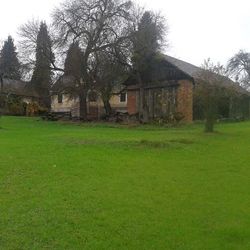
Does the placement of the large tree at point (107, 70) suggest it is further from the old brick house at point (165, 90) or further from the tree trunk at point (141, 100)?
the old brick house at point (165, 90)

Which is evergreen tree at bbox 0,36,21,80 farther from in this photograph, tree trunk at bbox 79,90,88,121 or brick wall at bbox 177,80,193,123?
brick wall at bbox 177,80,193,123

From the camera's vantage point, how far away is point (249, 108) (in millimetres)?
53656

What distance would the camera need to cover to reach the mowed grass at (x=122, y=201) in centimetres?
732

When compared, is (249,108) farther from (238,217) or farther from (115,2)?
(238,217)

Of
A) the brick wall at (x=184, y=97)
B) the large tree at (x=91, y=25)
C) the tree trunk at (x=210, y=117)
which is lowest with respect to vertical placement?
the tree trunk at (x=210, y=117)

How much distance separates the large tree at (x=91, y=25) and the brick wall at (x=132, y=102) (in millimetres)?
6808

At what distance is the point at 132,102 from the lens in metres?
49.8

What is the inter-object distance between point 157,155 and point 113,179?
5.33 metres

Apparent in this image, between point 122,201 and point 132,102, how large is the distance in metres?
40.4

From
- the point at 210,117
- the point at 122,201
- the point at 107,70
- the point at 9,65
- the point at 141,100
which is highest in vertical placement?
the point at 9,65

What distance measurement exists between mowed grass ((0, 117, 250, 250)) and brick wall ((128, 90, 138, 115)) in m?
32.6

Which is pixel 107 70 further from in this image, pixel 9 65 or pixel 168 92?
pixel 9 65

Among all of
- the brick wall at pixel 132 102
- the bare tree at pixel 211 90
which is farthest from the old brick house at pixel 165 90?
the bare tree at pixel 211 90

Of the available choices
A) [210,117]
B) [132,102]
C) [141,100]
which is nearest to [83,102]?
[141,100]
